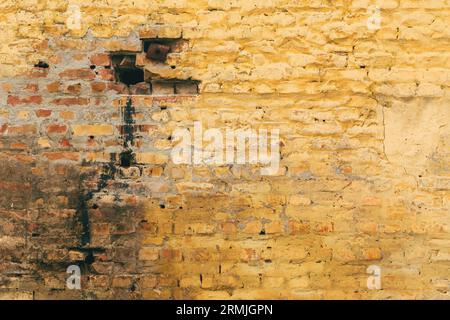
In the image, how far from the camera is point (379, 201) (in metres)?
2.79

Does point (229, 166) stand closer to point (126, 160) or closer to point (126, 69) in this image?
point (126, 160)

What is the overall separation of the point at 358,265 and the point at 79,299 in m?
1.52

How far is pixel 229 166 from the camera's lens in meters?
2.83

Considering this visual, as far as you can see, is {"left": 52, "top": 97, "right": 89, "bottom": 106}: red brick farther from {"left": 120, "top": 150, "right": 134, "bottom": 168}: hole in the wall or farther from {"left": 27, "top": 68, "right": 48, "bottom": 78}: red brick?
{"left": 120, "top": 150, "right": 134, "bottom": 168}: hole in the wall

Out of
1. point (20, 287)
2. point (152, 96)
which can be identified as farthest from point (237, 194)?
point (20, 287)

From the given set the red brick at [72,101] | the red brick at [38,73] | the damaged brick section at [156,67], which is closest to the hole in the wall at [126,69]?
the damaged brick section at [156,67]

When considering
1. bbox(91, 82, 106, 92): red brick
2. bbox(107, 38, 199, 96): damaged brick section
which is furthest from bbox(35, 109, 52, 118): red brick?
bbox(107, 38, 199, 96): damaged brick section

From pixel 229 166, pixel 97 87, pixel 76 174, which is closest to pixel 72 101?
pixel 97 87

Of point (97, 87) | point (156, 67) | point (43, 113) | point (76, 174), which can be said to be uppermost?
point (156, 67)

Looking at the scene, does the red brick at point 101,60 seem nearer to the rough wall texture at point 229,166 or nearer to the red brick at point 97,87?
the rough wall texture at point 229,166

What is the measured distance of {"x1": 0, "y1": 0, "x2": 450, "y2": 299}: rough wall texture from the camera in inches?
110

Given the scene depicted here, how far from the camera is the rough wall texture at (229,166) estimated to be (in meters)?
2.79

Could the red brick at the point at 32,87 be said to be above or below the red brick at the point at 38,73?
below
